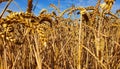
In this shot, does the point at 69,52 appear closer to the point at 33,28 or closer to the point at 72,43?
the point at 72,43

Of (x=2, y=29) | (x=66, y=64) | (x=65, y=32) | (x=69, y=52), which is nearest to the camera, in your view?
(x=2, y=29)

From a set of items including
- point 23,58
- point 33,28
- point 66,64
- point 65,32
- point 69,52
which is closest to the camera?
point 33,28

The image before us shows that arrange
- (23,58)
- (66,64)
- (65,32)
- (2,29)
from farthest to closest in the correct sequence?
(65,32) → (66,64) → (23,58) → (2,29)

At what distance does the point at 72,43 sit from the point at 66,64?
303mm

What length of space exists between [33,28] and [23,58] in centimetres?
51

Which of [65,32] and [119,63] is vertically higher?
[65,32]

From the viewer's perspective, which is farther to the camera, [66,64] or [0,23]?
[66,64]

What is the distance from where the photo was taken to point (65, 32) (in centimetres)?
188

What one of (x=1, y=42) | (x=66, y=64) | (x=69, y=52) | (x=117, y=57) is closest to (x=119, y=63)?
(x=117, y=57)

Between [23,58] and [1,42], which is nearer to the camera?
[1,42]

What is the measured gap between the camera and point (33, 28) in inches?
29.9

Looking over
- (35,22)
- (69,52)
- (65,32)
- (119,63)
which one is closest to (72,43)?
(69,52)

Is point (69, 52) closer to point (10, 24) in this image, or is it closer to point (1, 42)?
point (1, 42)

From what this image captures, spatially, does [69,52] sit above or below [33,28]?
below
